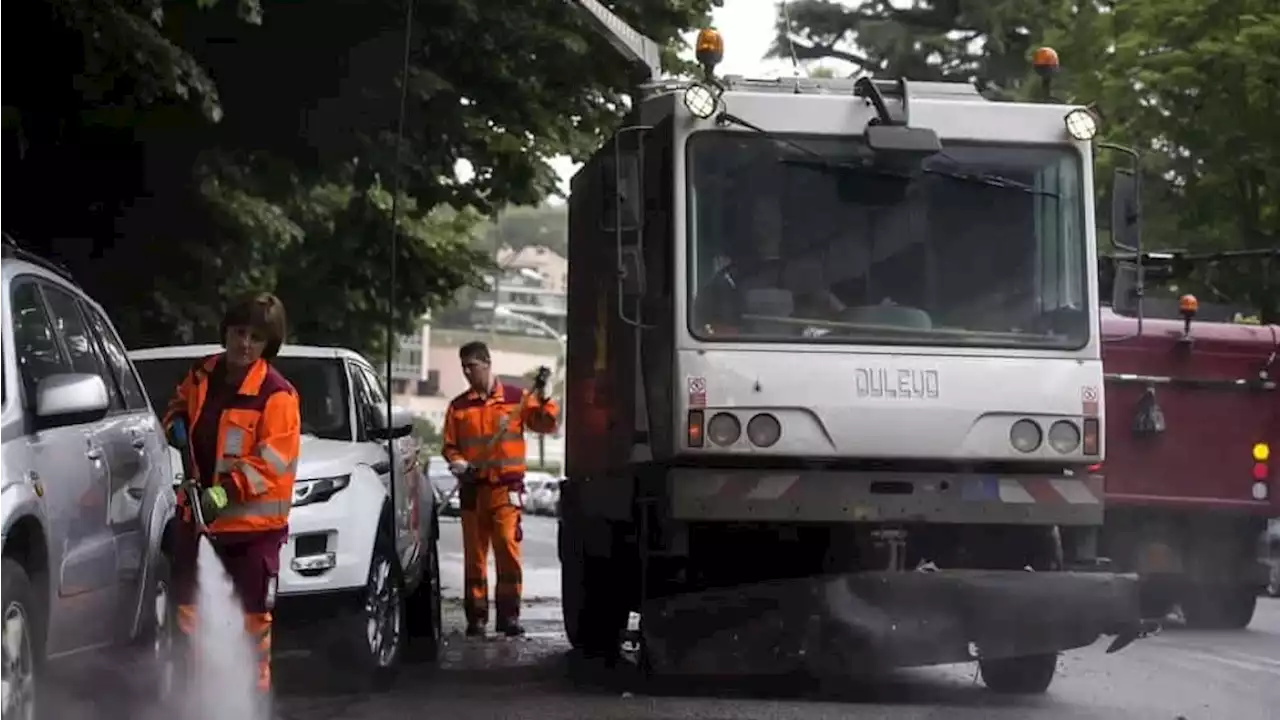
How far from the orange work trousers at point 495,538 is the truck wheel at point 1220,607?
498 cm

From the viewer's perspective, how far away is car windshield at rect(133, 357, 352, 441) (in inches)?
440

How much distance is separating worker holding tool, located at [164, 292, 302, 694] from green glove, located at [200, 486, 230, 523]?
0.01 meters

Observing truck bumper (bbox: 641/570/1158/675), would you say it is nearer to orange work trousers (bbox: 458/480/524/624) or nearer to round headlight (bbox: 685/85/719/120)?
round headlight (bbox: 685/85/719/120)

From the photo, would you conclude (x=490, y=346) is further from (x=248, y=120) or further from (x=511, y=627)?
(x=511, y=627)

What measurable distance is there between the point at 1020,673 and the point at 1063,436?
1418 millimetres

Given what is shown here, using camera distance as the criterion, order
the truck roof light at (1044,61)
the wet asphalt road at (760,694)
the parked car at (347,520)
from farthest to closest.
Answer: the truck roof light at (1044,61)
the parked car at (347,520)
the wet asphalt road at (760,694)

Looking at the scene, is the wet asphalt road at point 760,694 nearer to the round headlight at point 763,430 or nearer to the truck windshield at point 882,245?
the round headlight at point 763,430

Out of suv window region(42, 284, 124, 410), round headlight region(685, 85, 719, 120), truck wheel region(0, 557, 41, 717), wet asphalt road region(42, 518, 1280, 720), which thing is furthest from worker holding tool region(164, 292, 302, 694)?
round headlight region(685, 85, 719, 120)

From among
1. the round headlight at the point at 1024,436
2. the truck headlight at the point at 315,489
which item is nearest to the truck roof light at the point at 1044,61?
the round headlight at the point at 1024,436

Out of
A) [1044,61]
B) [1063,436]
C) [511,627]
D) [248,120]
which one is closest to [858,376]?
[1063,436]

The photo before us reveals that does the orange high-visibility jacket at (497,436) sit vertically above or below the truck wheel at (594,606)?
above

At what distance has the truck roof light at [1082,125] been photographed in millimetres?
10141

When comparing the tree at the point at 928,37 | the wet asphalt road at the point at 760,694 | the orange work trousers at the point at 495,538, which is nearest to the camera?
the wet asphalt road at the point at 760,694

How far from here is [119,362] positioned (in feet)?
27.8
